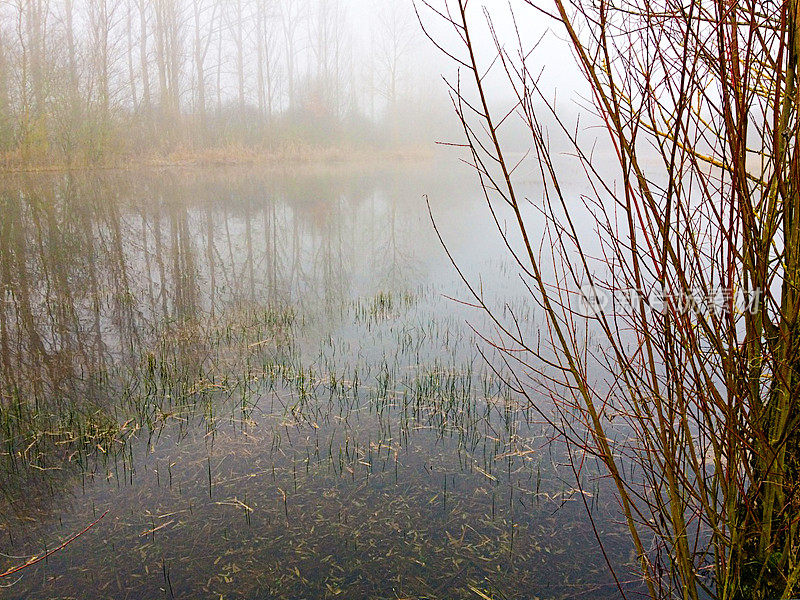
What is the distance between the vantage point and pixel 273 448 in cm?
431

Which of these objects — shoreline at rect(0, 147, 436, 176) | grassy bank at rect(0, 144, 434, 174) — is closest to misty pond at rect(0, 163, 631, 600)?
grassy bank at rect(0, 144, 434, 174)

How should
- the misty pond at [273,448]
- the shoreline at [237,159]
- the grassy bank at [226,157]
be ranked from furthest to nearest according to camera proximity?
the shoreline at [237,159], the grassy bank at [226,157], the misty pond at [273,448]

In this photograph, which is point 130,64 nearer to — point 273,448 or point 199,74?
point 199,74

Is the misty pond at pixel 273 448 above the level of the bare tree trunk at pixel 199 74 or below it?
below

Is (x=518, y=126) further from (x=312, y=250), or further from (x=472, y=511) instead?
(x=472, y=511)

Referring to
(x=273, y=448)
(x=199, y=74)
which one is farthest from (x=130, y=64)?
(x=273, y=448)

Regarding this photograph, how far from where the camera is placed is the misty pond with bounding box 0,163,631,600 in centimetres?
315

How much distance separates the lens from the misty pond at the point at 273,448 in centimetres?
315

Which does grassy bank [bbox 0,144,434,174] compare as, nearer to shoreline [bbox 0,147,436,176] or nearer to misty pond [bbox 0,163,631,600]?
shoreline [bbox 0,147,436,176]

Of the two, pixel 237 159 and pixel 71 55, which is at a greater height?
pixel 71 55

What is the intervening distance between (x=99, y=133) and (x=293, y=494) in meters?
24.7

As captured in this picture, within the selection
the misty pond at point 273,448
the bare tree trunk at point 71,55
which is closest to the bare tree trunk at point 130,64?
the bare tree trunk at point 71,55

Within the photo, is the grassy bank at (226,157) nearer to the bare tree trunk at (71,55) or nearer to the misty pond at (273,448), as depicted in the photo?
the bare tree trunk at (71,55)

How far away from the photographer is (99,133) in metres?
24.6
